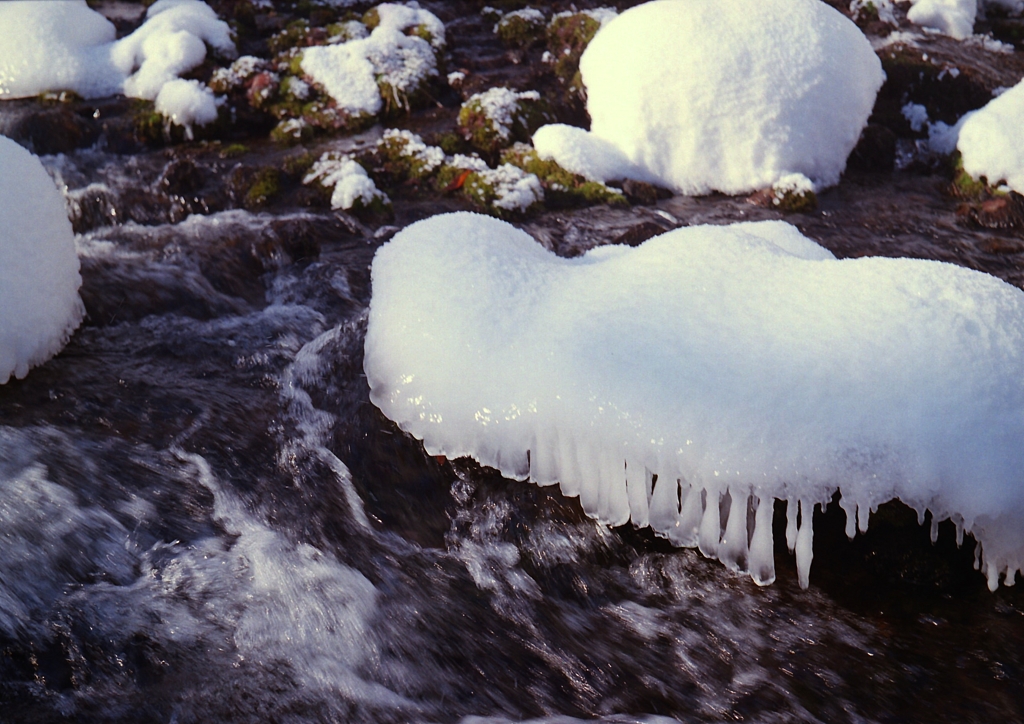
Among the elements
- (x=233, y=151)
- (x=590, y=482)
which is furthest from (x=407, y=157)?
(x=590, y=482)

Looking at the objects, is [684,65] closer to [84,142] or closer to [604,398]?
[604,398]

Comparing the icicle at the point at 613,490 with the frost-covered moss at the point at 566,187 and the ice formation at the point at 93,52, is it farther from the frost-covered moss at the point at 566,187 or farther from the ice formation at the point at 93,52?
the ice formation at the point at 93,52

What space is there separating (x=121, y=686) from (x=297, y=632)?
0.61 m

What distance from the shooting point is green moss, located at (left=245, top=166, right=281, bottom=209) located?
249 inches

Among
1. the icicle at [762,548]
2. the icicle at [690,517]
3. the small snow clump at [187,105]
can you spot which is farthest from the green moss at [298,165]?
the icicle at [762,548]

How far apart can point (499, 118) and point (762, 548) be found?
4937mm

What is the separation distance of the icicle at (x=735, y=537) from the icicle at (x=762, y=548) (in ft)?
0.13

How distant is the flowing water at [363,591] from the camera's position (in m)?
2.80

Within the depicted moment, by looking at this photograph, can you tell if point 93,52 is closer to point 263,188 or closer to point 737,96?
point 263,188

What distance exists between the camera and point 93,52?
8.08 m

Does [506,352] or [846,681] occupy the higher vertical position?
[506,352]

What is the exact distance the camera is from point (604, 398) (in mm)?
3025

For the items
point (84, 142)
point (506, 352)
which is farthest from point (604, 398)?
point (84, 142)

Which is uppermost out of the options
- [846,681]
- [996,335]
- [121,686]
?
[996,335]
